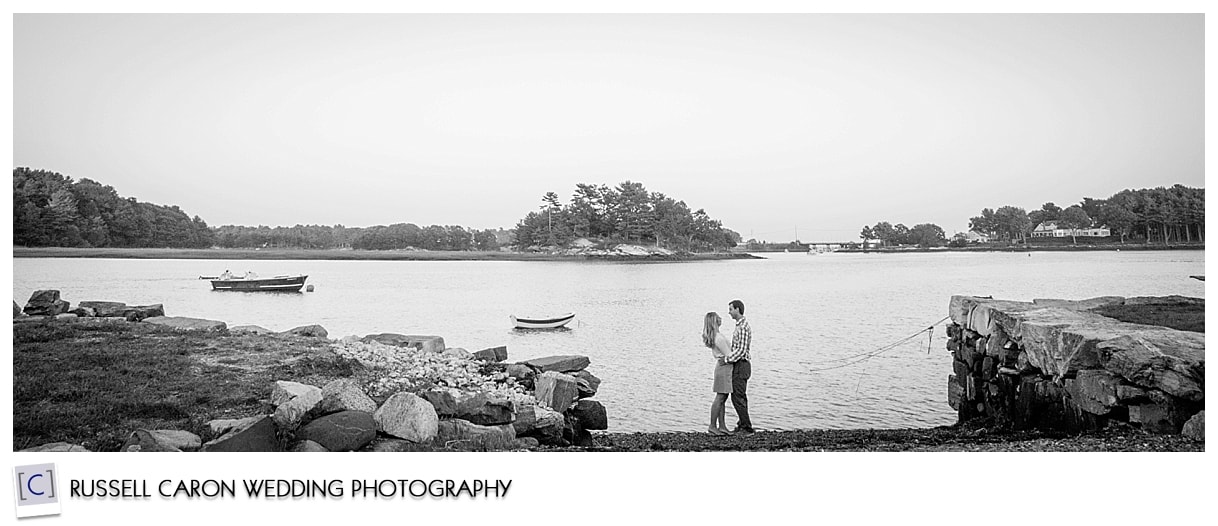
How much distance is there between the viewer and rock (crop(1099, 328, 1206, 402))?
560cm

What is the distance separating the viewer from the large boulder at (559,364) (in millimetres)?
8172

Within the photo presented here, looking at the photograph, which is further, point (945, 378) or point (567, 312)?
point (567, 312)

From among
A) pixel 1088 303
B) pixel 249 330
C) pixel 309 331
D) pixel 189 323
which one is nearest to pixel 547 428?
pixel 309 331

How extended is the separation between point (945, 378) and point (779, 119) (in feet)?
11.0

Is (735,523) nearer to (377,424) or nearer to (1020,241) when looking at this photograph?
(377,424)

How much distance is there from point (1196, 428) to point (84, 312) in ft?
31.9

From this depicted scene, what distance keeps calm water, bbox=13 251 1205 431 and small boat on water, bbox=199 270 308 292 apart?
3.9 inches

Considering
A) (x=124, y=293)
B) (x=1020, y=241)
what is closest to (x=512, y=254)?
(x=124, y=293)

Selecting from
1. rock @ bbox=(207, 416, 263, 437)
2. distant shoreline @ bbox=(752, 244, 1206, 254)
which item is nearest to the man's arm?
rock @ bbox=(207, 416, 263, 437)

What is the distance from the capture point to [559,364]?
27.3ft

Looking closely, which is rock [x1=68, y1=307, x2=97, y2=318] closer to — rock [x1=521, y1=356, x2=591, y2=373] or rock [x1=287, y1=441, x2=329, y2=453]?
rock [x1=521, y1=356, x2=591, y2=373]

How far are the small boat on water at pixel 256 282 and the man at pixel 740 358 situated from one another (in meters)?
7.18

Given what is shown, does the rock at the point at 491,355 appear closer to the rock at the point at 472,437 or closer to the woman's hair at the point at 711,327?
the rock at the point at 472,437

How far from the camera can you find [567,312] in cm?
1104
